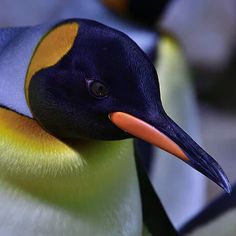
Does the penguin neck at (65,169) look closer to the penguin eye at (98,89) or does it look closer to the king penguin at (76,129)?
the king penguin at (76,129)

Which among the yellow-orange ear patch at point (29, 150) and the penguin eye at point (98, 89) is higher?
the penguin eye at point (98, 89)

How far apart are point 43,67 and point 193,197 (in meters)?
1.13

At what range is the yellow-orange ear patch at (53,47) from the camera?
36.1 inches

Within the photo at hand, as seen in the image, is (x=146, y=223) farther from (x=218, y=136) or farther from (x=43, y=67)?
(x=218, y=136)

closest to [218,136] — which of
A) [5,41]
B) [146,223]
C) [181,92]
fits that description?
[181,92]

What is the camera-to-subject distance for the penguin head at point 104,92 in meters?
0.89

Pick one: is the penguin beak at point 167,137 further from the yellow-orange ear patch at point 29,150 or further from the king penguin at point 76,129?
the yellow-orange ear patch at point 29,150

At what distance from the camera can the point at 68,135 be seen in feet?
3.16

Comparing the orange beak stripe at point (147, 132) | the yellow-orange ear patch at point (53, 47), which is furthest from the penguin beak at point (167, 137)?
the yellow-orange ear patch at point (53, 47)

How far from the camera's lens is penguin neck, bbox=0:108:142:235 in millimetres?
968

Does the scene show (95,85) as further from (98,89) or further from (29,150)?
(29,150)

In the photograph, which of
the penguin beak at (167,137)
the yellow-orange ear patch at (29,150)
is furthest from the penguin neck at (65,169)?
the penguin beak at (167,137)

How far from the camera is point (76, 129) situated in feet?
3.06

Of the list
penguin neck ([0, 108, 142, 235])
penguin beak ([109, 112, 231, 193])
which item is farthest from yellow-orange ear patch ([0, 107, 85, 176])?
penguin beak ([109, 112, 231, 193])
